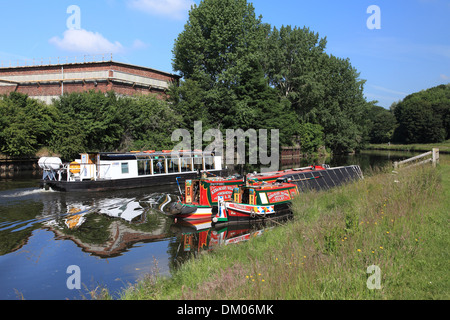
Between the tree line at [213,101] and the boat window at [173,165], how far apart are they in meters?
12.4

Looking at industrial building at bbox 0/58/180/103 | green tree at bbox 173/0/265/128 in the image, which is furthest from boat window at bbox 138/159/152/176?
industrial building at bbox 0/58/180/103

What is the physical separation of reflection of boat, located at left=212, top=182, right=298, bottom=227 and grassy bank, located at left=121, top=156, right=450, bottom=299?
544 centimetres

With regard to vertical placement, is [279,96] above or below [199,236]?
above

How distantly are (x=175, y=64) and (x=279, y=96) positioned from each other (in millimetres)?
20303

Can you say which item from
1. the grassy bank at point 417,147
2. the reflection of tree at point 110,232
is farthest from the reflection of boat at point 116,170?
the grassy bank at point 417,147

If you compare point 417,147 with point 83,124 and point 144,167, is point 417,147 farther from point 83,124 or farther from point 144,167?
point 83,124

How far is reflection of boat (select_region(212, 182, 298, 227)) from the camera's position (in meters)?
18.1

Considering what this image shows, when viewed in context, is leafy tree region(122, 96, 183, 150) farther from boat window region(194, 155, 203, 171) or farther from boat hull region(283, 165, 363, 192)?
boat hull region(283, 165, 363, 192)

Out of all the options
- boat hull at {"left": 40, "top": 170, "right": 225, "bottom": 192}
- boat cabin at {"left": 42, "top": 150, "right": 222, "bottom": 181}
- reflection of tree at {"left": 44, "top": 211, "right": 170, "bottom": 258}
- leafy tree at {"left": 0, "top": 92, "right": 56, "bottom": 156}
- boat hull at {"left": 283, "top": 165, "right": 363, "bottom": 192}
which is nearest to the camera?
reflection of tree at {"left": 44, "top": 211, "right": 170, "bottom": 258}

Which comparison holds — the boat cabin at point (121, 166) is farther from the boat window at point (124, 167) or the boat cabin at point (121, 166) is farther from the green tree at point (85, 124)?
the green tree at point (85, 124)

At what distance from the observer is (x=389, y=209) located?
1079 cm

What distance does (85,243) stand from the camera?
14945mm

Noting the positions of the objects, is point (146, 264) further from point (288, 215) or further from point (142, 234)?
point (288, 215)
